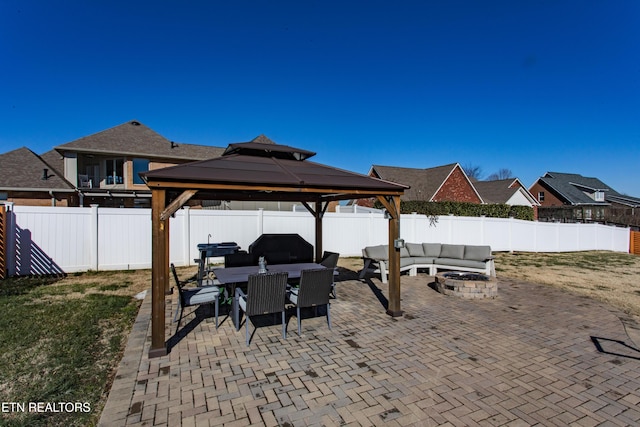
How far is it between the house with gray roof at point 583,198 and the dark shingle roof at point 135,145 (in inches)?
1265

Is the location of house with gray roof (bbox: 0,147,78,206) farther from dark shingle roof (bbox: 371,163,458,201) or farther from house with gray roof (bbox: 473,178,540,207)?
house with gray roof (bbox: 473,178,540,207)

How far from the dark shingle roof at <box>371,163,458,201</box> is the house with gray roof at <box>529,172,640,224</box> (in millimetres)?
13236

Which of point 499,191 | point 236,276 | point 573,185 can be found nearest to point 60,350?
point 236,276

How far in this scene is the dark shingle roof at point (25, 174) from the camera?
16.2 meters

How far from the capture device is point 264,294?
185 inches

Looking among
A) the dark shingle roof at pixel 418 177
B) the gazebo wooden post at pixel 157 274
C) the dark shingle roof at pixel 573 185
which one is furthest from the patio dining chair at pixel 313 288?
the dark shingle roof at pixel 573 185

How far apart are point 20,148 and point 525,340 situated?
1000 inches

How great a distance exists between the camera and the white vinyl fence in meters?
9.35

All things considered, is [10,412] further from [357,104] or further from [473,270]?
[357,104]

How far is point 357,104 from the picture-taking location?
18.8 m

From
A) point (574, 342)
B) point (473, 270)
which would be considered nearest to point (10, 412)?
point (574, 342)

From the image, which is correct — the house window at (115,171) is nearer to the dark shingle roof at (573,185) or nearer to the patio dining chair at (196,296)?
the patio dining chair at (196,296)

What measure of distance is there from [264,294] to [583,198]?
43945 mm

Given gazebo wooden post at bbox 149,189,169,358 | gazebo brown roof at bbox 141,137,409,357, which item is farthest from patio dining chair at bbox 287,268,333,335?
gazebo wooden post at bbox 149,189,169,358
